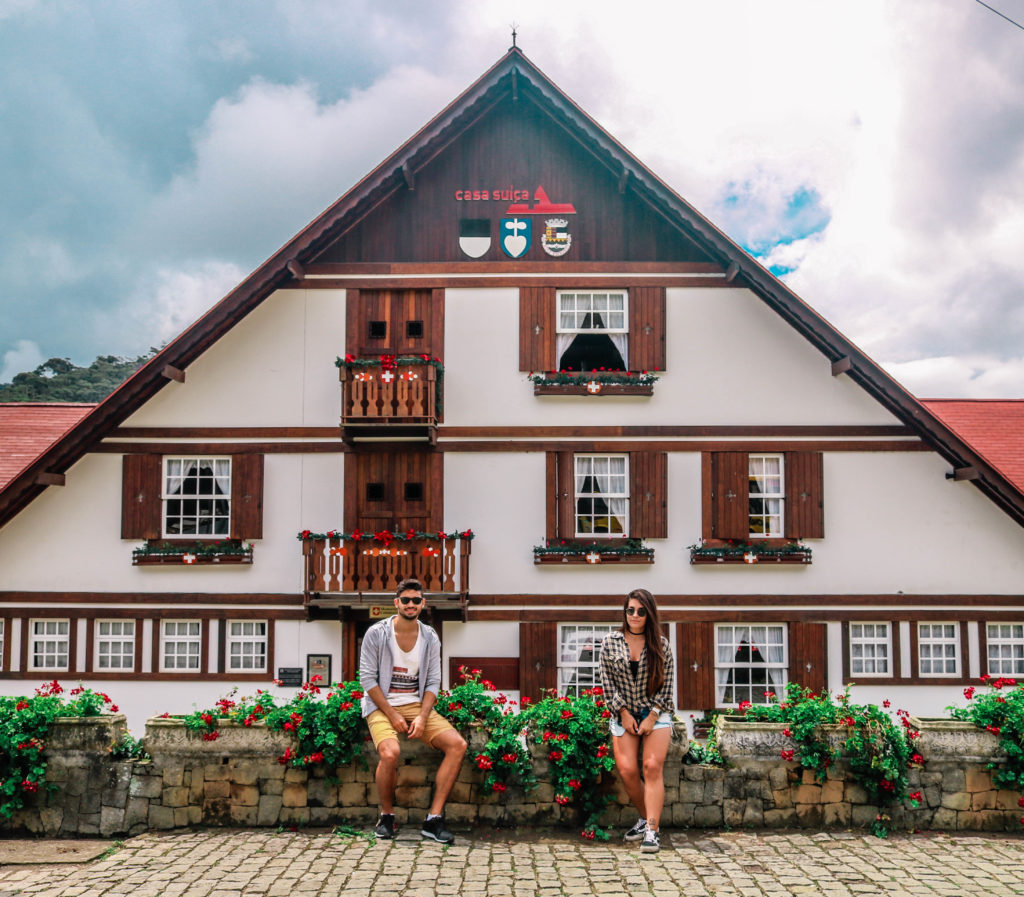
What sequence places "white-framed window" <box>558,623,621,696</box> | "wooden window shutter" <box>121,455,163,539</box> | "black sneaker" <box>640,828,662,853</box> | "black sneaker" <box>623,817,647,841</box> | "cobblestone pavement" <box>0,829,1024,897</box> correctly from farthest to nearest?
"wooden window shutter" <box>121,455,163,539</box>, "white-framed window" <box>558,623,621,696</box>, "black sneaker" <box>623,817,647,841</box>, "black sneaker" <box>640,828,662,853</box>, "cobblestone pavement" <box>0,829,1024,897</box>

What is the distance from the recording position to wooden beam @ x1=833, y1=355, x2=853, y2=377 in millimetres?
13109

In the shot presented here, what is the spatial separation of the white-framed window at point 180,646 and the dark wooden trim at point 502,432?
329 cm

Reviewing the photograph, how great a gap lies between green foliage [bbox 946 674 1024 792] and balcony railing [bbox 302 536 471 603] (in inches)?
294

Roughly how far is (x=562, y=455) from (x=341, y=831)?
Result: 25.7 ft

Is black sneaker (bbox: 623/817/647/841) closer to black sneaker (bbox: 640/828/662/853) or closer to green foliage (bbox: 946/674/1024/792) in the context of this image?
black sneaker (bbox: 640/828/662/853)

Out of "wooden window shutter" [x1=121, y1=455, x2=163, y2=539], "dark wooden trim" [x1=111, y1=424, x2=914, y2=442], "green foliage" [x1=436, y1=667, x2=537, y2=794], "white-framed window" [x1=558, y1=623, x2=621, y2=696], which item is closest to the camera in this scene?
"green foliage" [x1=436, y1=667, x2=537, y2=794]

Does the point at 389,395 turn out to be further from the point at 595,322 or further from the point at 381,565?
the point at 595,322

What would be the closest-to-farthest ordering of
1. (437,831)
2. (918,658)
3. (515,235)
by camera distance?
(437,831) < (918,658) < (515,235)

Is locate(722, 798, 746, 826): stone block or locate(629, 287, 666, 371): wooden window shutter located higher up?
locate(629, 287, 666, 371): wooden window shutter

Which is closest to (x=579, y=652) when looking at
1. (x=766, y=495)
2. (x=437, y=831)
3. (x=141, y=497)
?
(x=766, y=495)

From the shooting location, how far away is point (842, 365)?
13266 mm

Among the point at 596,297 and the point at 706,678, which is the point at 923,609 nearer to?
the point at 706,678

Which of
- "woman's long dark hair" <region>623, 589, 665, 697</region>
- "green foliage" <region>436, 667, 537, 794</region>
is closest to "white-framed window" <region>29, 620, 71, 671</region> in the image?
"green foliage" <region>436, 667, 537, 794</region>

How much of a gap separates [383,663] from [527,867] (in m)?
2.07
